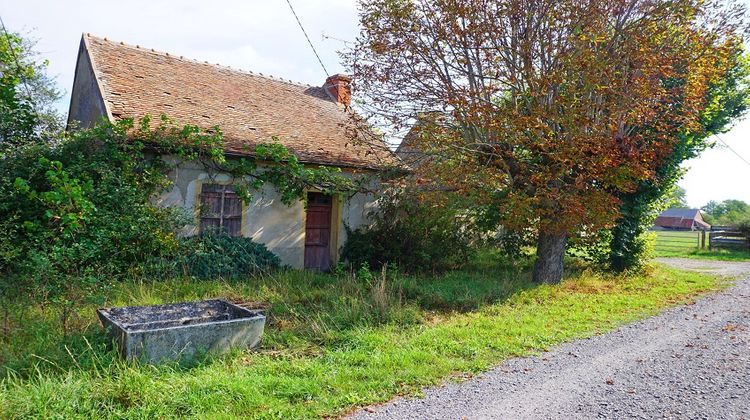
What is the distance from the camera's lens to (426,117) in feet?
31.4

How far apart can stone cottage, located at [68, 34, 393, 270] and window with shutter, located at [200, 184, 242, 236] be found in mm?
21

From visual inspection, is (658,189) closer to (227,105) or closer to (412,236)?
(412,236)

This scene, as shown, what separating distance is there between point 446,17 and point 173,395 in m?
7.32

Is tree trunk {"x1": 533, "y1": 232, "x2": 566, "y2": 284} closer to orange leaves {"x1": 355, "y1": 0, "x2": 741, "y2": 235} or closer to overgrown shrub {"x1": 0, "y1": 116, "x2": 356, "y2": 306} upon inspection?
orange leaves {"x1": 355, "y1": 0, "x2": 741, "y2": 235}

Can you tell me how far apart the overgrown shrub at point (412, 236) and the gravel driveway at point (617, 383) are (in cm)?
503

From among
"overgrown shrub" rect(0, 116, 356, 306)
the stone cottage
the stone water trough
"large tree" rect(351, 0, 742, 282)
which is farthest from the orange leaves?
the stone water trough

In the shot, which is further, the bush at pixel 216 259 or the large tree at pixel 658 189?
the large tree at pixel 658 189

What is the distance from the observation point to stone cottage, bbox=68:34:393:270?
32.8 feet

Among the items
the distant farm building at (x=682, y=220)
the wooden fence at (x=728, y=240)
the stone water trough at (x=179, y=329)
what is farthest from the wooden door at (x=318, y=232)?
the distant farm building at (x=682, y=220)

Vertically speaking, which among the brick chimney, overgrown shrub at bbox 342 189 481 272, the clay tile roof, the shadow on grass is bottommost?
the shadow on grass

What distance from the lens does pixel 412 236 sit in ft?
36.8

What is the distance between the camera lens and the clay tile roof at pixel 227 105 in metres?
10.4

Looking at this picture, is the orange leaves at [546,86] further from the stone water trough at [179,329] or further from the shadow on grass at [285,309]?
the stone water trough at [179,329]

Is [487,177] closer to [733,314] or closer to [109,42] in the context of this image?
[733,314]
